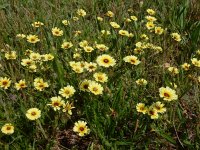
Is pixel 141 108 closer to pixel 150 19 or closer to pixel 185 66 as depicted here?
pixel 185 66

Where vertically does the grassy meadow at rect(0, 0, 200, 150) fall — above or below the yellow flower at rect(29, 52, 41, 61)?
below

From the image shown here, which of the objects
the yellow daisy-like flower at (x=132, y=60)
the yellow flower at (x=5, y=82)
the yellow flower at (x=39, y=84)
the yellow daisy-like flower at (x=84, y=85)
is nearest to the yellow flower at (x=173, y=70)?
the yellow daisy-like flower at (x=132, y=60)

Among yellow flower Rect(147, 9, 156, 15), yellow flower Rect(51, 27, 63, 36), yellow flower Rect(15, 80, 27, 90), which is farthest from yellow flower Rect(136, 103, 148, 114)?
yellow flower Rect(147, 9, 156, 15)

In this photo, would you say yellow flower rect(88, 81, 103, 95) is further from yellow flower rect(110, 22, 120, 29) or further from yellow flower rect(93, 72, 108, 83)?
yellow flower rect(110, 22, 120, 29)

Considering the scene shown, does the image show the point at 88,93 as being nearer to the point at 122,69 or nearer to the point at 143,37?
the point at 122,69

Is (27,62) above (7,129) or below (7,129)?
above

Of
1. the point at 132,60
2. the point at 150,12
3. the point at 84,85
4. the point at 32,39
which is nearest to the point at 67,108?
the point at 84,85

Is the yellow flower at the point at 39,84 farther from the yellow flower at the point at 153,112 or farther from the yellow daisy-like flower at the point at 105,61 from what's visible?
the yellow flower at the point at 153,112

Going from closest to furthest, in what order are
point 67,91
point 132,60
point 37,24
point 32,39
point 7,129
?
point 7,129 < point 67,91 < point 132,60 < point 32,39 < point 37,24
